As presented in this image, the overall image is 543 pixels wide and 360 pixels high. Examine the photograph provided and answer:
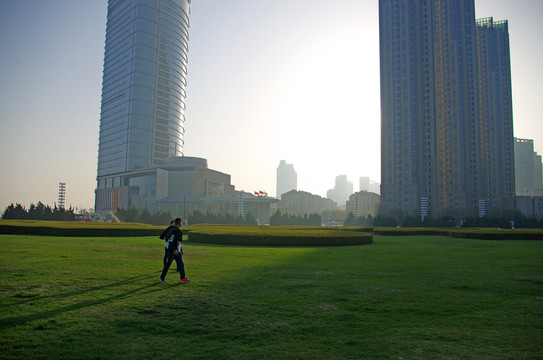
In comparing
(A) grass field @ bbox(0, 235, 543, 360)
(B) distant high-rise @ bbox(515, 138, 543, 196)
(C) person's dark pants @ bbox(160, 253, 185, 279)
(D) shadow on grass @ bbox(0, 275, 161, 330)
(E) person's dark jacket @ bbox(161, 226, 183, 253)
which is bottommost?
(A) grass field @ bbox(0, 235, 543, 360)

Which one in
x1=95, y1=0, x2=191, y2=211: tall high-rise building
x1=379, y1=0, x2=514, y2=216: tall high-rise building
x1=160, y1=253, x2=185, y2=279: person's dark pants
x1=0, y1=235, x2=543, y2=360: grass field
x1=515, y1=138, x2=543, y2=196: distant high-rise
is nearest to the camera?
x1=0, y1=235, x2=543, y2=360: grass field

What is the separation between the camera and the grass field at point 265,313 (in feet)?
17.9

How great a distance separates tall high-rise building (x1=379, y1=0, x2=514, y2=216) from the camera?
11094 cm

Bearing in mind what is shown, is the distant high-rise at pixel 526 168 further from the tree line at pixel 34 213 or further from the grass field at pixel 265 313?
the grass field at pixel 265 313

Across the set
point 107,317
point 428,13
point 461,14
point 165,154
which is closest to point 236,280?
point 107,317

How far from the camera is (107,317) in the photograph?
22.2 ft

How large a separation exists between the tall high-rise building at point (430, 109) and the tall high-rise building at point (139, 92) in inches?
3508

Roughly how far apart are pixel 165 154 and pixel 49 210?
103 m

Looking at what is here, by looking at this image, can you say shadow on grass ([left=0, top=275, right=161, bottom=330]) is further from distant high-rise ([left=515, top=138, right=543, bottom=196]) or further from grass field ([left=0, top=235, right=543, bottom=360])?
distant high-rise ([left=515, top=138, right=543, bottom=196])

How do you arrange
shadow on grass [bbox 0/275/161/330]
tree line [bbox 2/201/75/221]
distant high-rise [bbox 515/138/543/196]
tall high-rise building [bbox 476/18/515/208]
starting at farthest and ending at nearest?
distant high-rise [bbox 515/138/543/196]
tall high-rise building [bbox 476/18/515/208]
tree line [bbox 2/201/75/221]
shadow on grass [bbox 0/275/161/330]

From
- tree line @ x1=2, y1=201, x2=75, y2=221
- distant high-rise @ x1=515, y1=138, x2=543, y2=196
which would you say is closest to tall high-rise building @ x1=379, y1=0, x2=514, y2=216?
tree line @ x1=2, y1=201, x2=75, y2=221

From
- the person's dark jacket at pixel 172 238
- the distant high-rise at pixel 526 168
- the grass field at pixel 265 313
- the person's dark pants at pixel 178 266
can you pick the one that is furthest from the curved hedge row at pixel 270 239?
the distant high-rise at pixel 526 168

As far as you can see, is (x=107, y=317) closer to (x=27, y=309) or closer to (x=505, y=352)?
(x=27, y=309)

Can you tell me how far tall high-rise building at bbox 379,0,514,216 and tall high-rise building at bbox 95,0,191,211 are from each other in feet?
292
